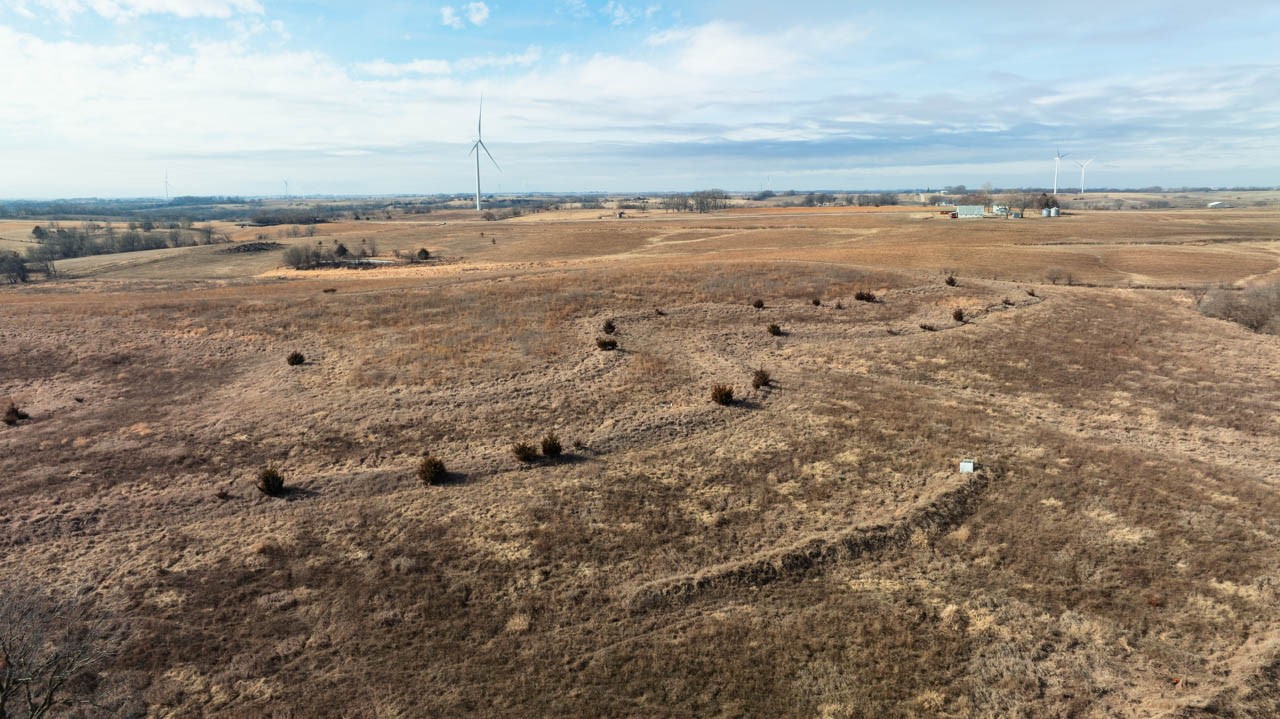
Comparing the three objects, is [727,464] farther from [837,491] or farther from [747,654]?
[747,654]

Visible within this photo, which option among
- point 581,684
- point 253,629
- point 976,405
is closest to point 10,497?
→ point 253,629

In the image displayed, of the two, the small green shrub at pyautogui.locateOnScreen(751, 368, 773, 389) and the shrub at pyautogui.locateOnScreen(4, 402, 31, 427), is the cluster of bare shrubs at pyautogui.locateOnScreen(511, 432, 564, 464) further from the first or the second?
the shrub at pyautogui.locateOnScreen(4, 402, 31, 427)

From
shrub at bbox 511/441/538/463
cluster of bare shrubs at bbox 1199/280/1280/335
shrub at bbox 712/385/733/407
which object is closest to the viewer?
shrub at bbox 511/441/538/463

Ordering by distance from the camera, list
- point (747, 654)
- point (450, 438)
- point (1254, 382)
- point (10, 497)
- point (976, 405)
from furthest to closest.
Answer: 1. point (1254, 382)
2. point (976, 405)
3. point (450, 438)
4. point (10, 497)
5. point (747, 654)

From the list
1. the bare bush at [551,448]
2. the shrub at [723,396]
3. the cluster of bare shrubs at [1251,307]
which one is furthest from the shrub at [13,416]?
the cluster of bare shrubs at [1251,307]

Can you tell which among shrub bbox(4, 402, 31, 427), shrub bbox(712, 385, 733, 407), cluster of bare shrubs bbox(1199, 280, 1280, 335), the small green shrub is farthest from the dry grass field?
cluster of bare shrubs bbox(1199, 280, 1280, 335)

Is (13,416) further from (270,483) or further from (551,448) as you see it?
(551,448)

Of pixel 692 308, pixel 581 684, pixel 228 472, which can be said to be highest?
pixel 692 308
